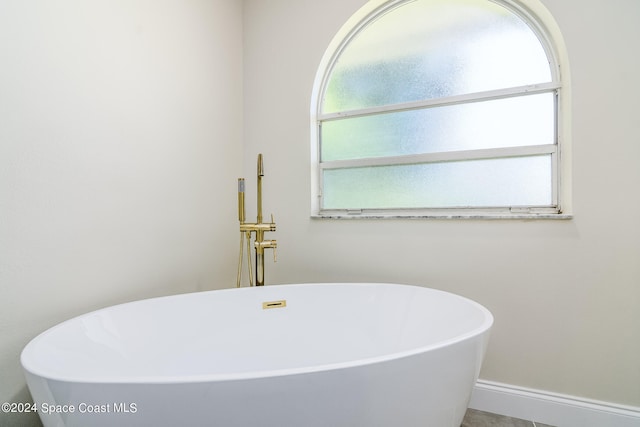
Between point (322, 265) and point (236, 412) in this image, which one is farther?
point (322, 265)

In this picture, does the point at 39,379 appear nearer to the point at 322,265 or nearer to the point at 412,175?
the point at 322,265

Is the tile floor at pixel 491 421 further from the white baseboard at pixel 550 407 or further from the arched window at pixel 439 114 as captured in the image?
the arched window at pixel 439 114

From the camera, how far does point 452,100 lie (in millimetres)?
1561

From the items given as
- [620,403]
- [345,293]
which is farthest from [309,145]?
[620,403]

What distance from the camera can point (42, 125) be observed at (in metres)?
1.05

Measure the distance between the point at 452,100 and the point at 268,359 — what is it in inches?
57.3

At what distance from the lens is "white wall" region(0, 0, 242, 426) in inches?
38.9

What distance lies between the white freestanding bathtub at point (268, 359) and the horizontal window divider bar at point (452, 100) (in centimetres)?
93

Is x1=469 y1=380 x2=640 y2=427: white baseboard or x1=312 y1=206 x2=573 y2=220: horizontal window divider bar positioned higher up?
x1=312 y1=206 x2=573 y2=220: horizontal window divider bar

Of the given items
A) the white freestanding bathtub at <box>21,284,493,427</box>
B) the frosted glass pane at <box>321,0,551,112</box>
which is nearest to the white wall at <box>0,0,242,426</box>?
the white freestanding bathtub at <box>21,284,493,427</box>

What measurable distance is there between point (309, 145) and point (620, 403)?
1723mm

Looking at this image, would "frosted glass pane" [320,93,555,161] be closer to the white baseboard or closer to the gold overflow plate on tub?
the gold overflow plate on tub

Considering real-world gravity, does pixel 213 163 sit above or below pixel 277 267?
above

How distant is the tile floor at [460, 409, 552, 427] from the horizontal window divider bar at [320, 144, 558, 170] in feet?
3.68
